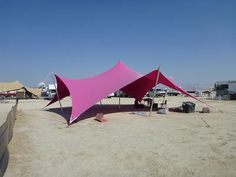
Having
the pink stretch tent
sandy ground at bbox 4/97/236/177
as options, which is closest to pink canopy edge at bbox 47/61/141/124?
the pink stretch tent

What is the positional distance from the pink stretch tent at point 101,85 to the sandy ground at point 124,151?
2326mm

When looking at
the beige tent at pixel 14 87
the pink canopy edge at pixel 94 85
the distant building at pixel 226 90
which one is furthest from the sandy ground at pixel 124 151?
the beige tent at pixel 14 87

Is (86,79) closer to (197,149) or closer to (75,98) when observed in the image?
(75,98)

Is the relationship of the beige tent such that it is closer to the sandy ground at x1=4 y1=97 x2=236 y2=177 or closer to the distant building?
the distant building

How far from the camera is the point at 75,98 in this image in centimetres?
1387

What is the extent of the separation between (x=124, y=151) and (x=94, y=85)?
896 centimetres

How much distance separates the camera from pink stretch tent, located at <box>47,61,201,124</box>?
13500mm

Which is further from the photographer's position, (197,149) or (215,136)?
(215,136)

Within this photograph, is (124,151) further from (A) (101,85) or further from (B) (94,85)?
(B) (94,85)

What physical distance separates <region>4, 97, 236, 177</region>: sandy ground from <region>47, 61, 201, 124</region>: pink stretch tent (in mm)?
2326

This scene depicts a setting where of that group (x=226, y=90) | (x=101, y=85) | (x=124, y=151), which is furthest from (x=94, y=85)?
(x=226, y=90)

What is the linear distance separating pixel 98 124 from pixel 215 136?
494cm

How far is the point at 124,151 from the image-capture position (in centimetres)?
719

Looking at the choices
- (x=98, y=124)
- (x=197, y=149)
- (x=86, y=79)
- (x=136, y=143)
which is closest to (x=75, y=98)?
(x=98, y=124)
